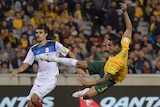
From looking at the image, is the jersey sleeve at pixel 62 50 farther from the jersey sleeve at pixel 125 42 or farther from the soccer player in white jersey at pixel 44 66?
the jersey sleeve at pixel 125 42

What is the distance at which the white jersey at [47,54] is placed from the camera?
15.0 meters

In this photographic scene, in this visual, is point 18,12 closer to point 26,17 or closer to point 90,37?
point 26,17

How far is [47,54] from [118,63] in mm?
1755

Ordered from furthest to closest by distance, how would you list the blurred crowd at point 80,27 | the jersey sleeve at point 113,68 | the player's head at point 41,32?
1. the blurred crowd at point 80,27
2. the player's head at point 41,32
3. the jersey sleeve at point 113,68

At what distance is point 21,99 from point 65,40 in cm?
301

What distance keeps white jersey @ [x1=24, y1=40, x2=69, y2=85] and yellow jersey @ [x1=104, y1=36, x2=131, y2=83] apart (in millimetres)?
1372

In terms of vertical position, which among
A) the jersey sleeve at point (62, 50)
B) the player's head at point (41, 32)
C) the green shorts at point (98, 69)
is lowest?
the green shorts at point (98, 69)

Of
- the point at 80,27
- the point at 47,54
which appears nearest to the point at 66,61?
the point at 47,54

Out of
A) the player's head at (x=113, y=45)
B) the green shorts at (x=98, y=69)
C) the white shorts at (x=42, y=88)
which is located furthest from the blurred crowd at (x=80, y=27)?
the player's head at (x=113, y=45)

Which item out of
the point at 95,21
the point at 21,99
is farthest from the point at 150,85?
the point at 95,21

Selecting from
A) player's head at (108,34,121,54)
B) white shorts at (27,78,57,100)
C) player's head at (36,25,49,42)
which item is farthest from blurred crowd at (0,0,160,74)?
player's head at (108,34,121,54)

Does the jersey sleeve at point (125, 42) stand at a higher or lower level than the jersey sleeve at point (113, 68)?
higher

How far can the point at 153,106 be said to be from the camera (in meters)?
17.1

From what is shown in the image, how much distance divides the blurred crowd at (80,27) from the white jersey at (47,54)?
278 centimetres
